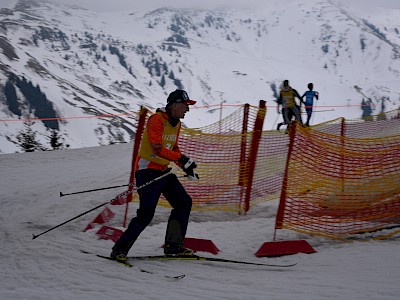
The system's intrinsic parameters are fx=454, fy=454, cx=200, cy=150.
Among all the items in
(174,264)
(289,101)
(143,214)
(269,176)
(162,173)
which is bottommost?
(174,264)

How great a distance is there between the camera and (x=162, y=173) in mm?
5395

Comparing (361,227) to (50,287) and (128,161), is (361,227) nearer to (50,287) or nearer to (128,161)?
(50,287)

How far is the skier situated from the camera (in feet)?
16.9

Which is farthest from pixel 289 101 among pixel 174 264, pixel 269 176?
pixel 174 264

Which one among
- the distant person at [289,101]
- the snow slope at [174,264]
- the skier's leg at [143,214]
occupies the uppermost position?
the distant person at [289,101]

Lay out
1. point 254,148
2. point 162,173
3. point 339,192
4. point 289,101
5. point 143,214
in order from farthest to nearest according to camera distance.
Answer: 1. point 289,101
2. point 254,148
3. point 339,192
4. point 162,173
5. point 143,214

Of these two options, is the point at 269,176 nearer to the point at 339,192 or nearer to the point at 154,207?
the point at 339,192

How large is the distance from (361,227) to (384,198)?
0.60 meters

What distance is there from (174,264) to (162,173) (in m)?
1.11

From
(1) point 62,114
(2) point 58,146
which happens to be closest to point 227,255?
(2) point 58,146

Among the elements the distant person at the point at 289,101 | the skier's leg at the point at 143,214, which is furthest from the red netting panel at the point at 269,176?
the skier's leg at the point at 143,214

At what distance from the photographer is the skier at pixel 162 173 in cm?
516

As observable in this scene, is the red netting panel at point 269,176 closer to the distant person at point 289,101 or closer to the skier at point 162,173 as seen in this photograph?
the distant person at point 289,101

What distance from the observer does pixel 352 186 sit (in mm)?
7219
